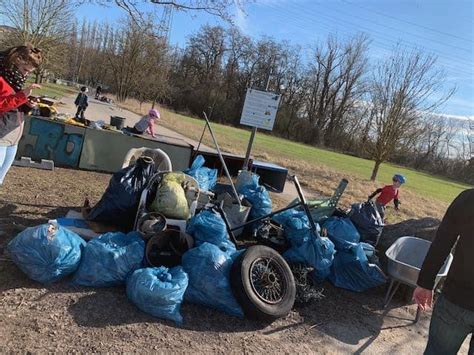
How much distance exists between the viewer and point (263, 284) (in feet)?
13.6

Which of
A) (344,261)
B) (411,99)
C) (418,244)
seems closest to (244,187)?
(344,261)

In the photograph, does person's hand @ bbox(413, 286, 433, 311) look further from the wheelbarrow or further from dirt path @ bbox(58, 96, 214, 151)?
dirt path @ bbox(58, 96, 214, 151)

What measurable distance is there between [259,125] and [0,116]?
6031 mm

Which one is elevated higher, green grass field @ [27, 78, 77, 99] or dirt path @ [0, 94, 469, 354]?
dirt path @ [0, 94, 469, 354]

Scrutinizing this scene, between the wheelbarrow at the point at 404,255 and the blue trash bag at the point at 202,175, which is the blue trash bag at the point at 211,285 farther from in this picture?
the blue trash bag at the point at 202,175

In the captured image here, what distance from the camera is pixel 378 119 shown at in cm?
2142

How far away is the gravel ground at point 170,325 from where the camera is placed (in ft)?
10.4

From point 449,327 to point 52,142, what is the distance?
7.92 m

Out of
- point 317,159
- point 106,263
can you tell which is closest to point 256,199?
point 106,263

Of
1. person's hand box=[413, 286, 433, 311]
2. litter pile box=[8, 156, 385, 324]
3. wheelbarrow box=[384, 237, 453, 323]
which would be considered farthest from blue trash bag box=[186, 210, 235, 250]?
person's hand box=[413, 286, 433, 311]

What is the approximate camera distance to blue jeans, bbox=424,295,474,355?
2350 millimetres

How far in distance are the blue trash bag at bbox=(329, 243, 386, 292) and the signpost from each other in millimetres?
4580

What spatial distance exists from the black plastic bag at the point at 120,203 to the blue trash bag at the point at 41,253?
1.25m

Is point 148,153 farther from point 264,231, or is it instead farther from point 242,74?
point 242,74
